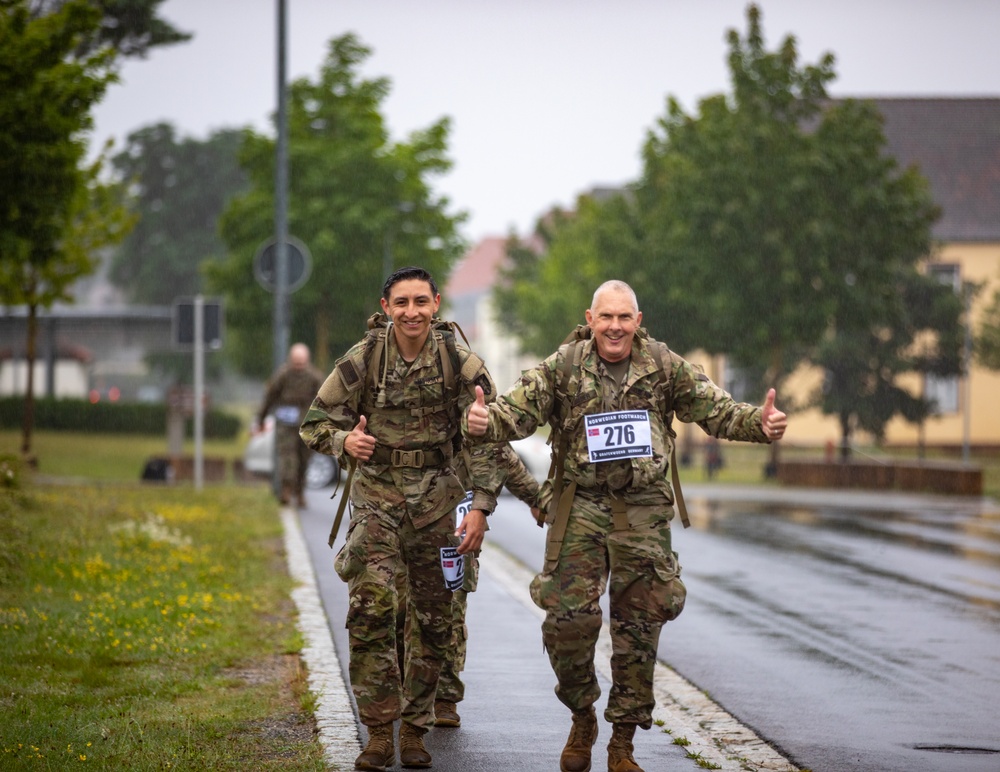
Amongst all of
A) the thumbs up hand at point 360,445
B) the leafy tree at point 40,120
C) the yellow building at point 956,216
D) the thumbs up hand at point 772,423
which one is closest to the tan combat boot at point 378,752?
the thumbs up hand at point 360,445

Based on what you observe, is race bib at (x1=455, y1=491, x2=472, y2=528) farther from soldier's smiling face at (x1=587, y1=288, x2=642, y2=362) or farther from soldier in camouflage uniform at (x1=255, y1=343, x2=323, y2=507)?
soldier in camouflage uniform at (x1=255, y1=343, x2=323, y2=507)

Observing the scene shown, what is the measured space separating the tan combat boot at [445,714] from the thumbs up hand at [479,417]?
1.47m

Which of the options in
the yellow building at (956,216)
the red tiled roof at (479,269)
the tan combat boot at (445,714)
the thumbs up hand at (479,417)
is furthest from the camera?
the red tiled roof at (479,269)

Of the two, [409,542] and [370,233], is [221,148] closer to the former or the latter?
[370,233]

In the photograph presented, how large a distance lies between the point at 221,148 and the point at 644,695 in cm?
→ 6832

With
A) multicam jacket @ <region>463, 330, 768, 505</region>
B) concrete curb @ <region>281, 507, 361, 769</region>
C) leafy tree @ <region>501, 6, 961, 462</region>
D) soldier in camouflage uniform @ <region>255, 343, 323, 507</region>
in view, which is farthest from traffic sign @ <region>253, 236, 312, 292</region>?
multicam jacket @ <region>463, 330, 768, 505</region>

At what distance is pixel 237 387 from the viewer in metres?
100

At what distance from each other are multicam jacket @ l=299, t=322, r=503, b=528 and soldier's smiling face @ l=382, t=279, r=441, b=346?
0.32ft

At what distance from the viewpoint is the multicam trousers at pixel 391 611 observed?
6070 millimetres

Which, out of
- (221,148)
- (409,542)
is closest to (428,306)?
(409,542)

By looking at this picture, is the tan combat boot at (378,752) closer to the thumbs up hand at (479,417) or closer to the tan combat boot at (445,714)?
the tan combat boot at (445,714)

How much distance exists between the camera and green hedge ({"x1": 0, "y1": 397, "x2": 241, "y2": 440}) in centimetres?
3938

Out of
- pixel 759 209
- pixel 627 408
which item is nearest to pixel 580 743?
pixel 627 408

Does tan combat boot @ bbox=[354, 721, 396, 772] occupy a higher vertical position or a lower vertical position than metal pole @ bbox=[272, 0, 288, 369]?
lower
